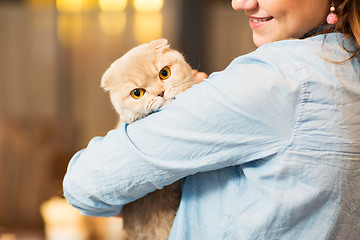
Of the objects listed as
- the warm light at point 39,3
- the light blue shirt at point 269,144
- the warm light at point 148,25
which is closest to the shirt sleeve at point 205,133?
the light blue shirt at point 269,144

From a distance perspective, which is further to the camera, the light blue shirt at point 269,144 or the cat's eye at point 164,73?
the cat's eye at point 164,73

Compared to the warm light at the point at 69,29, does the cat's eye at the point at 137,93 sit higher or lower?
higher

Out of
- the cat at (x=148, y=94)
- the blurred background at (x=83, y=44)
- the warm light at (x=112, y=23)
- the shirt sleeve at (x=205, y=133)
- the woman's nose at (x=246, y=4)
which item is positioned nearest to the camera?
the shirt sleeve at (x=205, y=133)

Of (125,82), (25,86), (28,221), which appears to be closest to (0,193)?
(28,221)

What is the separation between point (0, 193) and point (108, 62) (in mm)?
1622

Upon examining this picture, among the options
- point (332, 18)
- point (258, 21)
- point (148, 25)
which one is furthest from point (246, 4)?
point (148, 25)

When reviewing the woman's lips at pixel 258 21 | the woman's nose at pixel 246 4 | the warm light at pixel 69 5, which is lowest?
the warm light at pixel 69 5

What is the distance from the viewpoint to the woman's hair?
62cm

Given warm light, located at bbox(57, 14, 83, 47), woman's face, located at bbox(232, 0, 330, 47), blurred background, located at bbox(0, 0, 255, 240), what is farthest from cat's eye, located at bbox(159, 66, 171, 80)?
warm light, located at bbox(57, 14, 83, 47)

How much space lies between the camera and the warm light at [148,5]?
375 cm

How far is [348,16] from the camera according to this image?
A: 0.63 metres

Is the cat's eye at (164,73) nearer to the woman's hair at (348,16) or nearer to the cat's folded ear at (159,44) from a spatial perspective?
the cat's folded ear at (159,44)

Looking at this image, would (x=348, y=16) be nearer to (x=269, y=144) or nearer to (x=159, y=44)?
(x=269, y=144)

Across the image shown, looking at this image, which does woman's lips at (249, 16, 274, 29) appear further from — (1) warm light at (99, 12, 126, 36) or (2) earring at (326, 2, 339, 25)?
(1) warm light at (99, 12, 126, 36)
